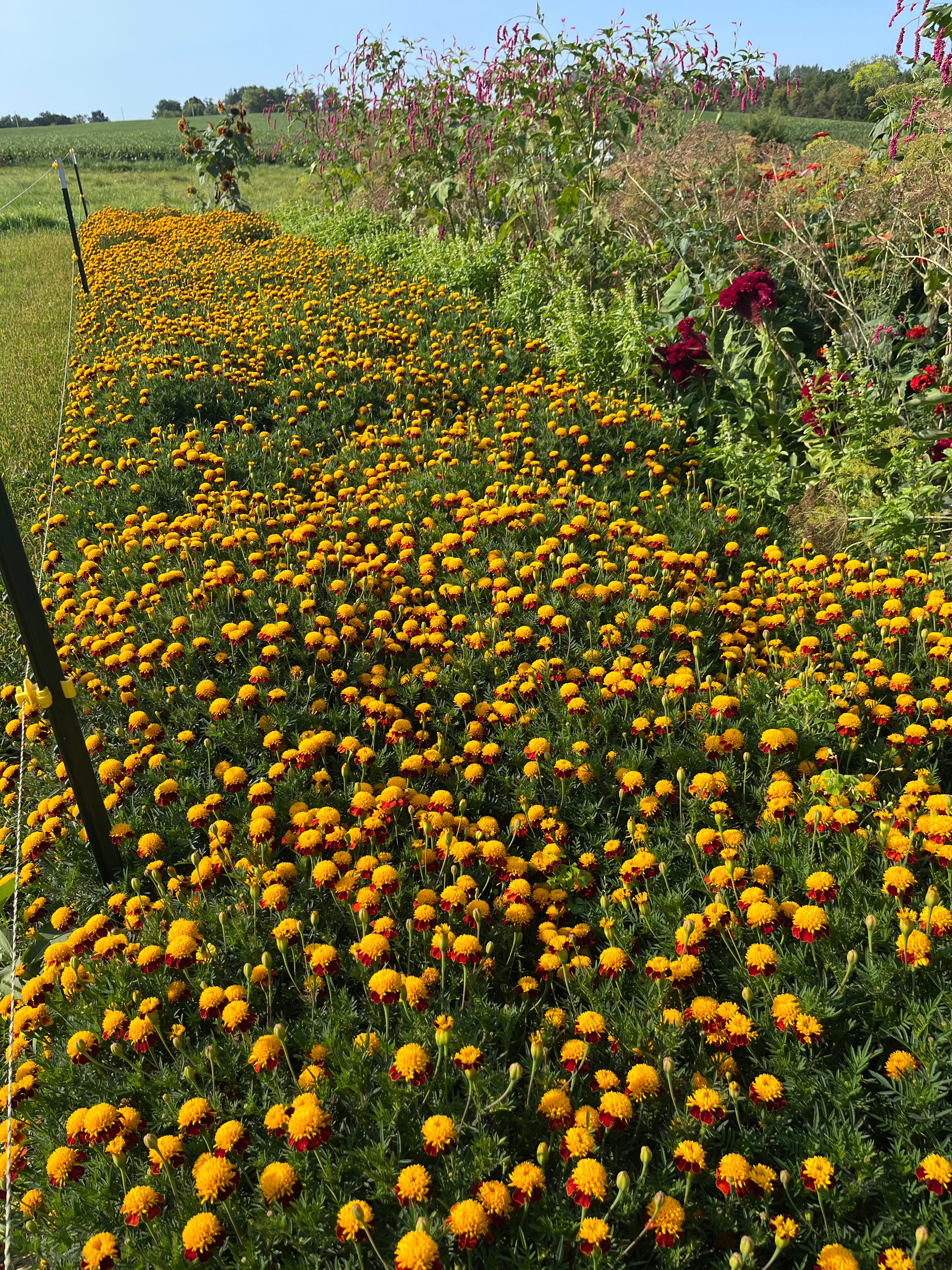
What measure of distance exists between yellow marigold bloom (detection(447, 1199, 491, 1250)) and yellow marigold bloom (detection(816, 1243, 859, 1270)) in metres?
0.64

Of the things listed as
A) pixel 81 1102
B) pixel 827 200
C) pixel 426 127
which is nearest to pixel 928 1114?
pixel 81 1102

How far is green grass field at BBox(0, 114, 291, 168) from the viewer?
107 ft

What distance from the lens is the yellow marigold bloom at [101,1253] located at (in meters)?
1.59

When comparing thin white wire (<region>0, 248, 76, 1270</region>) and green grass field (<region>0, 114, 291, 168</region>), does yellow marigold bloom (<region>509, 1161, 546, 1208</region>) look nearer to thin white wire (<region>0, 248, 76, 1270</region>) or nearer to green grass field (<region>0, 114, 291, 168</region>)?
thin white wire (<region>0, 248, 76, 1270</region>)

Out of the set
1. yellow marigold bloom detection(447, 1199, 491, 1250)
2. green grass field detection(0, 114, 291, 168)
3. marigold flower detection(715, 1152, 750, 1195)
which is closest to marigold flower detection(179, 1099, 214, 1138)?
yellow marigold bloom detection(447, 1199, 491, 1250)

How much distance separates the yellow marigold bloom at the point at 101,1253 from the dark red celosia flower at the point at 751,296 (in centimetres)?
498

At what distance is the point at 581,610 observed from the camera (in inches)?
145

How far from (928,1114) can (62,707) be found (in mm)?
2444

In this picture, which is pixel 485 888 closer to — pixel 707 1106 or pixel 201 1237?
pixel 707 1106

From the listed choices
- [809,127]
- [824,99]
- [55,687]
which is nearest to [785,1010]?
[55,687]

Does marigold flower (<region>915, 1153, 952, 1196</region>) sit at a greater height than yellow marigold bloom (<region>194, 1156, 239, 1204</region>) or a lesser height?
lesser

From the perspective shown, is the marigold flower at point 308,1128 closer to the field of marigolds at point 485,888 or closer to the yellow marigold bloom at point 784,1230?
the field of marigolds at point 485,888

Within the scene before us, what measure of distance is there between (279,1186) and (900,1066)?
1.38 m

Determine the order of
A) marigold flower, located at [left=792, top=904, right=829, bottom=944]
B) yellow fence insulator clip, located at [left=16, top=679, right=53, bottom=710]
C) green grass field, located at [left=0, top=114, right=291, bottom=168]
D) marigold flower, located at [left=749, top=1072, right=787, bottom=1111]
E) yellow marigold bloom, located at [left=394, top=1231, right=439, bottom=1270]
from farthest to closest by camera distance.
Result: green grass field, located at [left=0, top=114, right=291, bottom=168] → yellow fence insulator clip, located at [left=16, top=679, right=53, bottom=710] → marigold flower, located at [left=792, top=904, right=829, bottom=944] → marigold flower, located at [left=749, top=1072, right=787, bottom=1111] → yellow marigold bloom, located at [left=394, top=1231, right=439, bottom=1270]
